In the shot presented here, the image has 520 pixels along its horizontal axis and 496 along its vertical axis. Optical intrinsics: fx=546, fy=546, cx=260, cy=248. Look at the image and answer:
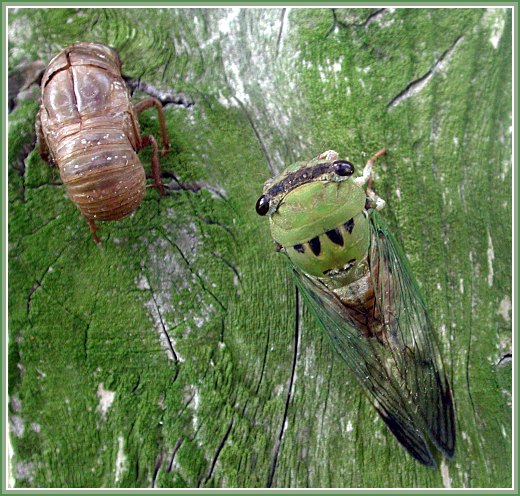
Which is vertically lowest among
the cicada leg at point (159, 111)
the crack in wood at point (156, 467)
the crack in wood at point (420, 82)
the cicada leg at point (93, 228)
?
the crack in wood at point (156, 467)

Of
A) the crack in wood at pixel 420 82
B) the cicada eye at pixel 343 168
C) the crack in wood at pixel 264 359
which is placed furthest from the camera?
the crack in wood at pixel 420 82

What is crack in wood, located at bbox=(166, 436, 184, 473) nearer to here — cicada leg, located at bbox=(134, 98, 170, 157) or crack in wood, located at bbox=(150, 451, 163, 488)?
crack in wood, located at bbox=(150, 451, 163, 488)

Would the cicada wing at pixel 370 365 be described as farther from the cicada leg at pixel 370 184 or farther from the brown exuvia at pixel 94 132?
the brown exuvia at pixel 94 132

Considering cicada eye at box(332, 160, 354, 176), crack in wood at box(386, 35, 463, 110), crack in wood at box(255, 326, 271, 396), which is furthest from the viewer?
crack in wood at box(386, 35, 463, 110)

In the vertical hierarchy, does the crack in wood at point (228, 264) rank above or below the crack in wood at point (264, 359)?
above

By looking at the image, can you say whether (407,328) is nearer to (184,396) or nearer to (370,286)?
(370,286)

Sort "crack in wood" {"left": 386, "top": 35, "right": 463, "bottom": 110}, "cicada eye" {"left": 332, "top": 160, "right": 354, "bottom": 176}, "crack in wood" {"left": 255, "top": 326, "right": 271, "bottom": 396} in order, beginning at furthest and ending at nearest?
"crack in wood" {"left": 386, "top": 35, "right": 463, "bottom": 110}
"crack in wood" {"left": 255, "top": 326, "right": 271, "bottom": 396}
"cicada eye" {"left": 332, "top": 160, "right": 354, "bottom": 176}

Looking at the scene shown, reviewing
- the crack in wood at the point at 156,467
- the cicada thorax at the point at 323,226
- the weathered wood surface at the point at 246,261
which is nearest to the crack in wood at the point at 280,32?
the weathered wood surface at the point at 246,261

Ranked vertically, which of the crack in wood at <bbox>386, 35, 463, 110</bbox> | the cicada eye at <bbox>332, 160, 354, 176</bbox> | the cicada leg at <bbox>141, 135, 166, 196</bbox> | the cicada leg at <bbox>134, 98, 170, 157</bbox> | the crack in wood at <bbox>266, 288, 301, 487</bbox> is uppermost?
the crack in wood at <bbox>386, 35, 463, 110</bbox>

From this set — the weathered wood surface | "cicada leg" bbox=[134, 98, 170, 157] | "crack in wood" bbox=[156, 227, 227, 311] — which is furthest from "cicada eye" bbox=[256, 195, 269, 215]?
"cicada leg" bbox=[134, 98, 170, 157]

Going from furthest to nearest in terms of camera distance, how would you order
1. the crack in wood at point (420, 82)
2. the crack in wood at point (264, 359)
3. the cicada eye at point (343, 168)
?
the crack in wood at point (420, 82) → the crack in wood at point (264, 359) → the cicada eye at point (343, 168)
